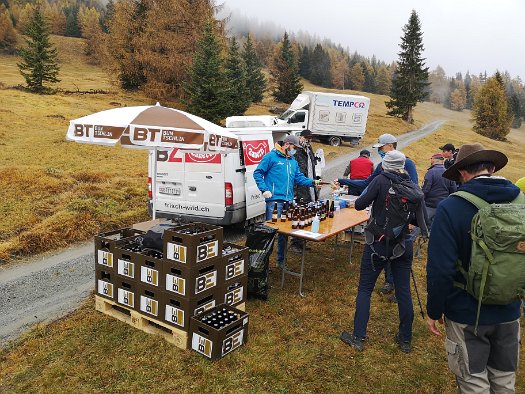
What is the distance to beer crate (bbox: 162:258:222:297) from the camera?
14.4ft

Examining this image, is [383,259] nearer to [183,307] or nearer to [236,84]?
[183,307]

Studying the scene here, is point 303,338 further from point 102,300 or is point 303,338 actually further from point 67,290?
point 67,290

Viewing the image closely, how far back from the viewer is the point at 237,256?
5148 mm

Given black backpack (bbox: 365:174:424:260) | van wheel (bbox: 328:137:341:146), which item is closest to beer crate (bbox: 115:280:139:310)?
black backpack (bbox: 365:174:424:260)

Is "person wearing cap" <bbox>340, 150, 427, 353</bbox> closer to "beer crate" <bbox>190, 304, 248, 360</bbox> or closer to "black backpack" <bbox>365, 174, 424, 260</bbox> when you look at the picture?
"black backpack" <bbox>365, 174, 424, 260</bbox>

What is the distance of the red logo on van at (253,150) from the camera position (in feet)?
27.0

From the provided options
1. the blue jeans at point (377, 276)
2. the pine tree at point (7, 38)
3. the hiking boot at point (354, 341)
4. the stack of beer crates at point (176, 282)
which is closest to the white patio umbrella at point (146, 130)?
the stack of beer crates at point (176, 282)

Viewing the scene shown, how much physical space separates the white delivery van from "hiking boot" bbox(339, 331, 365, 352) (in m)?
3.80

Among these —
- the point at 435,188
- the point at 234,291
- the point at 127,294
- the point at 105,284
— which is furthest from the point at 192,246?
the point at 435,188

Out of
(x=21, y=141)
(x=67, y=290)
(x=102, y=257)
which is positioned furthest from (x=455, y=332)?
(x=21, y=141)

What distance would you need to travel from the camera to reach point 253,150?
848cm

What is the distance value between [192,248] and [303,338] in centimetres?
195

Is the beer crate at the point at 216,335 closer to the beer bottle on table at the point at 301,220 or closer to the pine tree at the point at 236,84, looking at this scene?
the beer bottle on table at the point at 301,220

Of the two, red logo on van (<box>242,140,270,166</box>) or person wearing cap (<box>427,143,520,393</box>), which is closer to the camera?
person wearing cap (<box>427,143,520,393</box>)
